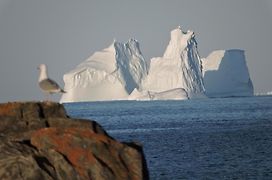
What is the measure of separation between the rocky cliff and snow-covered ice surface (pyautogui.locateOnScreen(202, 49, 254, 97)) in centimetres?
13049

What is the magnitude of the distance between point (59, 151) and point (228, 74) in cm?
13303

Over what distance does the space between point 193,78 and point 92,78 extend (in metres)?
23.2

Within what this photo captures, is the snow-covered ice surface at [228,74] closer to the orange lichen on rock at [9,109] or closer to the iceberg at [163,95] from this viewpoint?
the iceberg at [163,95]

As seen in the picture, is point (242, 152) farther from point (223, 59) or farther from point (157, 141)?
point (223, 59)

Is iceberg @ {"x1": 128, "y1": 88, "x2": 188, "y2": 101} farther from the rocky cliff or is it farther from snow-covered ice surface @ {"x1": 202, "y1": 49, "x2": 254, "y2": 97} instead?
the rocky cliff

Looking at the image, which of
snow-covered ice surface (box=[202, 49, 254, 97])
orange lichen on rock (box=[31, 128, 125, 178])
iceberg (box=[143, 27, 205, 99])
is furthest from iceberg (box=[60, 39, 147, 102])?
orange lichen on rock (box=[31, 128, 125, 178])

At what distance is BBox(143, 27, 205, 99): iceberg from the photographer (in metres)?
132

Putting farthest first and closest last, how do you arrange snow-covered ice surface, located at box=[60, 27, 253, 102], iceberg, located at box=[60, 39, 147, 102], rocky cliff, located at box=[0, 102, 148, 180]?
1. iceberg, located at box=[60, 39, 147, 102]
2. snow-covered ice surface, located at box=[60, 27, 253, 102]
3. rocky cliff, located at box=[0, 102, 148, 180]

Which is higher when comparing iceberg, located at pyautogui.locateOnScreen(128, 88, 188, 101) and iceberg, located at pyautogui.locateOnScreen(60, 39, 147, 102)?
iceberg, located at pyautogui.locateOnScreen(60, 39, 147, 102)

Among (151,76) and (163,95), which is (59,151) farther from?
(151,76)

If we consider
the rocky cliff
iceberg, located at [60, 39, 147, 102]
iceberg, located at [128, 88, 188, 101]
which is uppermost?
the rocky cliff

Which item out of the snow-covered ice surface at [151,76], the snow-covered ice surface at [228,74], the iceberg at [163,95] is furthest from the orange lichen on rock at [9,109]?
the snow-covered ice surface at [228,74]

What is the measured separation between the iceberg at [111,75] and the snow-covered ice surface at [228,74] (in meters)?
14.2

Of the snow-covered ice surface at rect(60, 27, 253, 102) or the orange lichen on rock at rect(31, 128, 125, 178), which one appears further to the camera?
the snow-covered ice surface at rect(60, 27, 253, 102)
